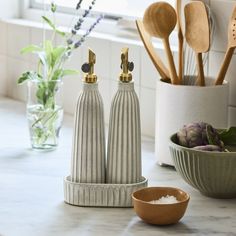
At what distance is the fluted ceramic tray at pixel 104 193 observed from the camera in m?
1.65

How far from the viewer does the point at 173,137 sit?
1757 mm

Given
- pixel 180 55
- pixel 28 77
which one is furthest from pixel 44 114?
pixel 180 55

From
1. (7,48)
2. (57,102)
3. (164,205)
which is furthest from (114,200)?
(7,48)

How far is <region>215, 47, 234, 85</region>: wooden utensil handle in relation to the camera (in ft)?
6.08

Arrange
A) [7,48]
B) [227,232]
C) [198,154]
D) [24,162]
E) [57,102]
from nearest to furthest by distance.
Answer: [227,232], [198,154], [24,162], [57,102], [7,48]

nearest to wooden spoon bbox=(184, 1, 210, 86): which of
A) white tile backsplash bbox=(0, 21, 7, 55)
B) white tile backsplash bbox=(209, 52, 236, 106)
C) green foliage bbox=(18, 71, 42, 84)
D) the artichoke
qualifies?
white tile backsplash bbox=(209, 52, 236, 106)

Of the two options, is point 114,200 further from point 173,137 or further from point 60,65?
point 60,65

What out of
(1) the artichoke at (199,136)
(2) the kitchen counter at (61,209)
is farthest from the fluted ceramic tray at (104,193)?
(1) the artichoke at (199,136)

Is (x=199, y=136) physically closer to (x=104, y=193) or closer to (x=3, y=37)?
(x=104, y=193)

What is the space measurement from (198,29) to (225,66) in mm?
103

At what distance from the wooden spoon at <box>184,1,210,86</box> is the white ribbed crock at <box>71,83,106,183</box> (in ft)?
1.11

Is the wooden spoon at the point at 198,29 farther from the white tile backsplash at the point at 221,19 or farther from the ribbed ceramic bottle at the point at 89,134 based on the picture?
the ribbed ceramic bottle at the point at 89,134

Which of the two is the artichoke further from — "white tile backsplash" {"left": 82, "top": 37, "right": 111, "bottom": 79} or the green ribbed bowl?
"white tile backsplash" {"left": 82, "top": 37, "right": 111, "bottom": 79}

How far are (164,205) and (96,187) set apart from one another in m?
0.18
